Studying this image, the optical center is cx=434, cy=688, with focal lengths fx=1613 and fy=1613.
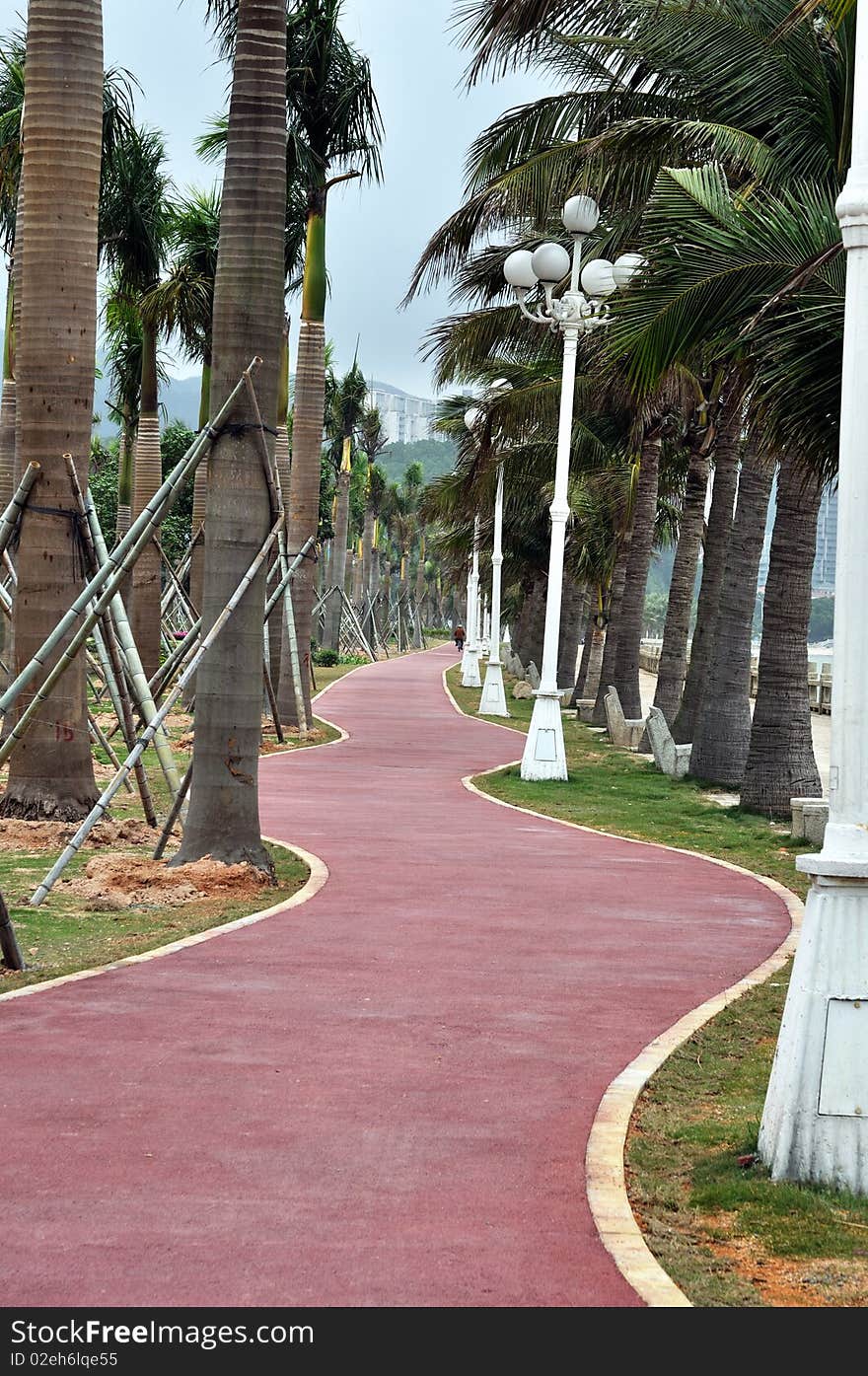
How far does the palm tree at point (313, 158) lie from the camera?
25.0 meters

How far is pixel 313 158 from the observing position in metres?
25.7

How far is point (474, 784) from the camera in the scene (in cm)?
2019

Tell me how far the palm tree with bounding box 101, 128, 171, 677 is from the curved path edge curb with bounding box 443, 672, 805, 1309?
19.6 metres

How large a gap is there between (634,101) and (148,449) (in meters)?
14.2

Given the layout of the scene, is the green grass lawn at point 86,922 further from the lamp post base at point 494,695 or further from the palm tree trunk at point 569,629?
the palm tree trunk at point 569,629

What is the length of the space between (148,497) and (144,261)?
427cm

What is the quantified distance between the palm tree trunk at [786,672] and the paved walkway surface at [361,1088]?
470 centimetres

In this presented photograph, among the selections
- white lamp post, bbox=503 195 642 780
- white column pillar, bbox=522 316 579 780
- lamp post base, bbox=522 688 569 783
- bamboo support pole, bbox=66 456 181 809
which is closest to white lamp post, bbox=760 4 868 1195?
bamboo support pole, bbox=66 456 181 809

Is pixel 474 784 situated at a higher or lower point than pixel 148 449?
lower

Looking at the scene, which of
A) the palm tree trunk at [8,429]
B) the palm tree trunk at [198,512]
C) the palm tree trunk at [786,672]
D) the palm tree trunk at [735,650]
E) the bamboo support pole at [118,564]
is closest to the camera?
the bamboo support pole at [118,564]

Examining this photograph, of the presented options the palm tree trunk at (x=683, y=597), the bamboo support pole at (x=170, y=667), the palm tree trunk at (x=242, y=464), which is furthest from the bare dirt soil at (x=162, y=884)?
the palm tree trunk at (x=683, y=597)

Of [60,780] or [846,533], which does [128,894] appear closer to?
[60,780]
